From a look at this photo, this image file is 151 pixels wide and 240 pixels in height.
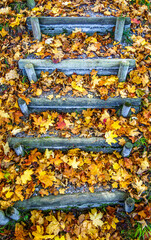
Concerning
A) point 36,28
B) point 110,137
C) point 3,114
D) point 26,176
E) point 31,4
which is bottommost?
point 26,176

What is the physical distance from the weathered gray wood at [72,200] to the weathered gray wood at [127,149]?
2.00 ft

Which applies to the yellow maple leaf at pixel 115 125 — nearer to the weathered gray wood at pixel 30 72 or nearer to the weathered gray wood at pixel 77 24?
the weathered gray wood at pixel 30 72

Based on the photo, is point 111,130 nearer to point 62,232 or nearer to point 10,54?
point 62,232

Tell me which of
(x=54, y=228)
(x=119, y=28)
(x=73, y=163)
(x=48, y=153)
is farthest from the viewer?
(x=119, y=28)

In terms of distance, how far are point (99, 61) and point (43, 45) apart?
1259 millimetres

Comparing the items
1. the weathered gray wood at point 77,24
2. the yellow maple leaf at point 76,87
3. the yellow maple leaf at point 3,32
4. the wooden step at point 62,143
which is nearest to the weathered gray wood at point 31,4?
the weathered gray wood at point 77,24

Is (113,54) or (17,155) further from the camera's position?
(113,54)

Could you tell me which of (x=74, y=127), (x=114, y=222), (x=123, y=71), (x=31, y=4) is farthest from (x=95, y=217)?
(x=31, y=4)

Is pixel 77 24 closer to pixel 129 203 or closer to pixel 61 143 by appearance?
pixel 61 143

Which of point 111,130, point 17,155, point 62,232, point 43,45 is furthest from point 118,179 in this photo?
point 43,45

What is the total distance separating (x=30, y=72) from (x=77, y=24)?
58.4 inches

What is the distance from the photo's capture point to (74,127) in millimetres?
3234

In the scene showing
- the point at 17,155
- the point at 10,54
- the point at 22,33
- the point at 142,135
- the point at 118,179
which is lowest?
the point at 118,179

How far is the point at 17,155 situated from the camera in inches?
121
